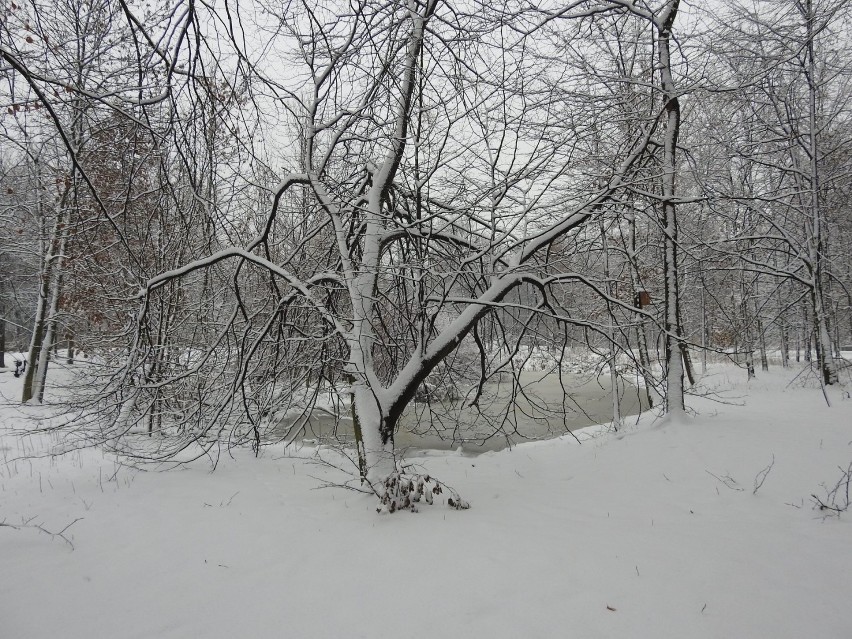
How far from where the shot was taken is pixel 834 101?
9.96 metres

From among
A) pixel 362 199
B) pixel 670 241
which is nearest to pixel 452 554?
pixel 362 199

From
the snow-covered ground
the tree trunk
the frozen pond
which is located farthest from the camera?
the frozen pond

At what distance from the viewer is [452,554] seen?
318 cm

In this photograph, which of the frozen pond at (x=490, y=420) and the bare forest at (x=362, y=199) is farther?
the frozen pond at (x=490, y=420)

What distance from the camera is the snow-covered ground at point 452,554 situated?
2.44 meters

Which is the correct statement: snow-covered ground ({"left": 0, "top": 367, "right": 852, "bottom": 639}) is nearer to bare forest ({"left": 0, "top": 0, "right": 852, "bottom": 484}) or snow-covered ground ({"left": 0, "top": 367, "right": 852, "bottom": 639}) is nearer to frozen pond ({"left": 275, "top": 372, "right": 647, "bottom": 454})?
bare forest ({"left": 0, "top": 0, "right": 852, "bottom": 484})

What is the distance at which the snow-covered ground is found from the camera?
2.44m

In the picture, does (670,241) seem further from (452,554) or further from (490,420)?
(452,554)

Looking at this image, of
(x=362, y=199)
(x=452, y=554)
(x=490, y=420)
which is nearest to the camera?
(x=452, y=554)

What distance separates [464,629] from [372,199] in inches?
154

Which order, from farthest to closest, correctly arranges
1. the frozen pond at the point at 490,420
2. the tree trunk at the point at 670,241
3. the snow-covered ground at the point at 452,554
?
1. the frozen pond at the point at 490,420
2. the tree trunk at the point at 670,241
3. the snow-covered ground at the point at 452,554

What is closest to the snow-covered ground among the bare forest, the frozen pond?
the bare forest

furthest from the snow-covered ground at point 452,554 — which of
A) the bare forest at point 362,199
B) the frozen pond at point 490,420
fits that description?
the frozen pond at point 490,420

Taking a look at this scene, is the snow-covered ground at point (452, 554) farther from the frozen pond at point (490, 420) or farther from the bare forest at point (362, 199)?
the frozen pond at point (490, 420)
